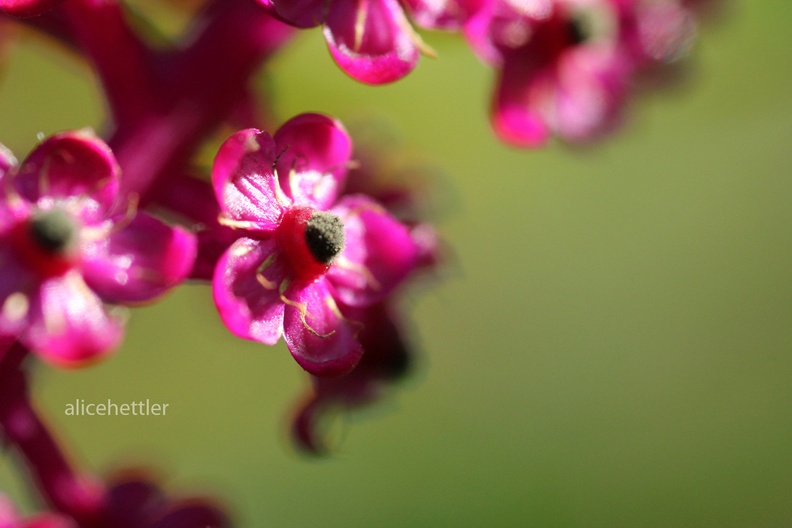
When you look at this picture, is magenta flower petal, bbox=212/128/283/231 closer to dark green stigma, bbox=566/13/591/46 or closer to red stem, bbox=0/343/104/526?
red stem, bbox=0/343/104/526

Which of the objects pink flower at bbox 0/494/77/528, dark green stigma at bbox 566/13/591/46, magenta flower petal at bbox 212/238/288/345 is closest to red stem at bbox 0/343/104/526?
pink flower at bbox 0/494/77/528

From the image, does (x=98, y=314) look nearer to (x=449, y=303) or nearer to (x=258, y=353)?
(x=258, y=353)

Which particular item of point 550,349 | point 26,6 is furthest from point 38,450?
point 550,349

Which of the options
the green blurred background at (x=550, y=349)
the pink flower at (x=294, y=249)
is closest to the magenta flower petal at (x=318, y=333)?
the pink flower at (x=294, y=249)

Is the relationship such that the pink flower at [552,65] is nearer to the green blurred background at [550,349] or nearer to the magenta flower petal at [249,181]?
the magenta flower petal at [249,181]

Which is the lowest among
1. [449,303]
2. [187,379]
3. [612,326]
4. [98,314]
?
[187,379]

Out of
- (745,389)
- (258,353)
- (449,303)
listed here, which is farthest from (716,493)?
(258,353)

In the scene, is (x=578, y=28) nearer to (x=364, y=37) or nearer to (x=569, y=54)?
(x=569, y=54)
